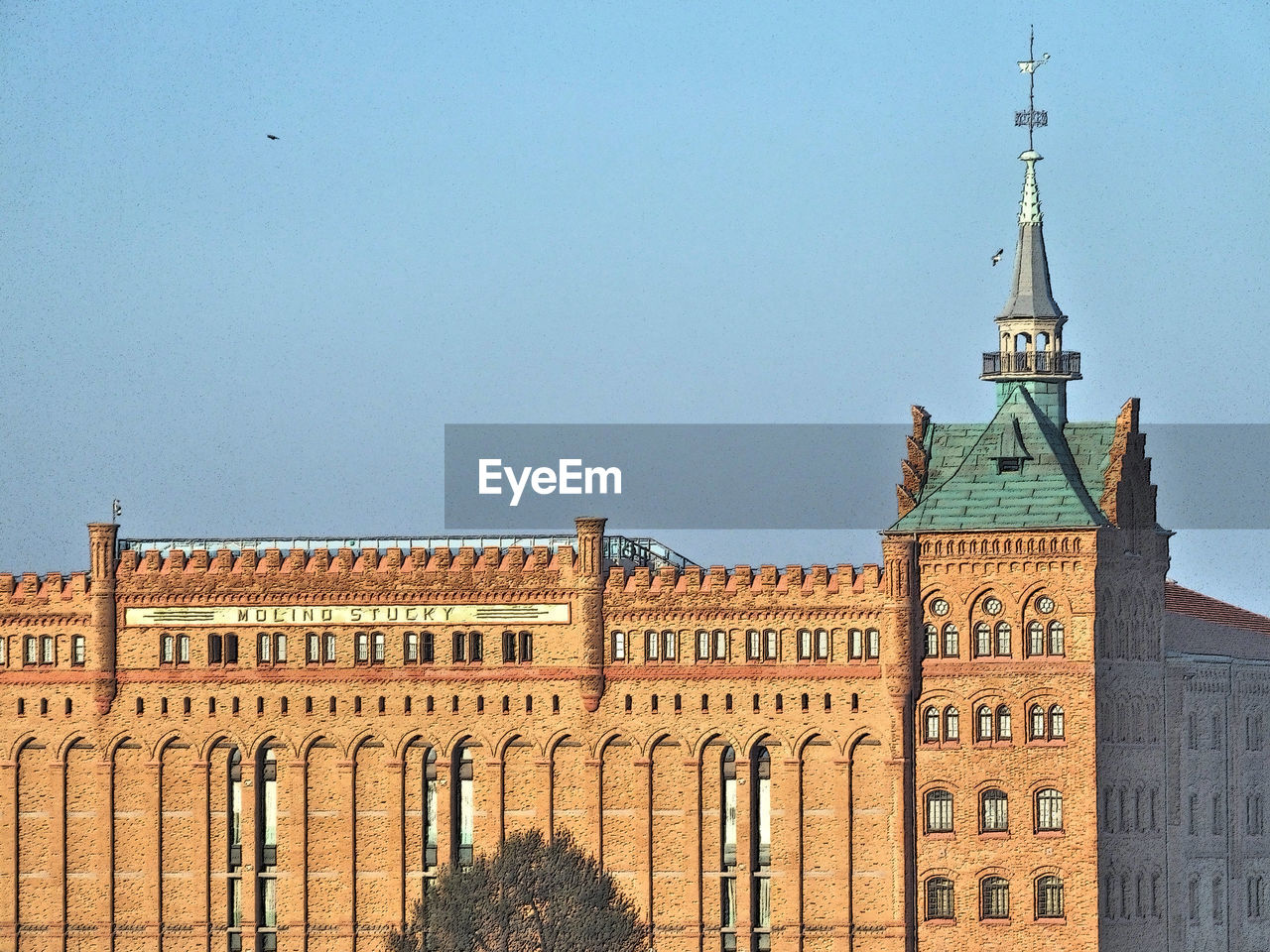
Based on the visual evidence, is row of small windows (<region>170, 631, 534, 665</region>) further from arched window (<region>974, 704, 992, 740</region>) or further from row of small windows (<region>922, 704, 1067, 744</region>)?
arched window (<region>974, 704, 992, 740</region>)

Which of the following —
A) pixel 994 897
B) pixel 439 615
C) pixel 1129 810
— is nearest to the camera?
pixel 994 897

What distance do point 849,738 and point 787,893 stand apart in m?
7.17

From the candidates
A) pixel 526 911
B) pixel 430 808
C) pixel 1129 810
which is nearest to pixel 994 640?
pixel 1129 810

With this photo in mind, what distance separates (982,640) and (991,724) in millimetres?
3653

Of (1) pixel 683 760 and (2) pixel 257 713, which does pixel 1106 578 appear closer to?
(1) pixel 683 760

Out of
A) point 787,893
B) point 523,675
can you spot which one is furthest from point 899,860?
point 523,675

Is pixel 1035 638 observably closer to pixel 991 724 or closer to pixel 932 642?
pixel 991 724

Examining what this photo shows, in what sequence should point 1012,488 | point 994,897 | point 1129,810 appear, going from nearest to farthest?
point 994,897, point 1129,810, point 1012,488

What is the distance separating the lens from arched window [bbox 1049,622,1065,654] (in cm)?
19300

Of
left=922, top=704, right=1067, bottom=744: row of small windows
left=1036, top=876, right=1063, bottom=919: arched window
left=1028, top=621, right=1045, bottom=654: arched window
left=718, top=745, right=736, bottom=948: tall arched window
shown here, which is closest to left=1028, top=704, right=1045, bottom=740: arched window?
left=922, top=704, right=1067, bottom=744: row of small windows

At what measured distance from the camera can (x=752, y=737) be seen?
19562 cm

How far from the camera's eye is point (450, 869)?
195 m

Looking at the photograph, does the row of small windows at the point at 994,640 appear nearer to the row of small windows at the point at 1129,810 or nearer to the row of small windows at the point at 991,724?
the row of small windows at the point at 991,724

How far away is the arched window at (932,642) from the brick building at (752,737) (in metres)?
0.18
